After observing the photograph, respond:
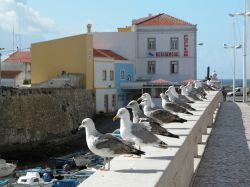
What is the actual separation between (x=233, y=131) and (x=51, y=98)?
28.8 m

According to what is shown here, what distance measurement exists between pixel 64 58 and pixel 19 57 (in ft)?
49.8

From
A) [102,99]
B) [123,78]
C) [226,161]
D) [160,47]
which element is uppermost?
[160,47]

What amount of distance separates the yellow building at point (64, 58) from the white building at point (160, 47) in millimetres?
5814

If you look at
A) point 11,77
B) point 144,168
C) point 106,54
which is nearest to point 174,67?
point 106,54

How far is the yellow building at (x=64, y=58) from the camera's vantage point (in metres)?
48.4

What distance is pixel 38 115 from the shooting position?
1574 inches

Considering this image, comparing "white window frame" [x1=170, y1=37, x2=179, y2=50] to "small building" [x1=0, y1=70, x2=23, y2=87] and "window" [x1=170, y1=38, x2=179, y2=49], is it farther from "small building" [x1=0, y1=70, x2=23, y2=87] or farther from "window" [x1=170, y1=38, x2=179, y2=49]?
"small building" [x1=0, y1=70, x2=23, y2=87]

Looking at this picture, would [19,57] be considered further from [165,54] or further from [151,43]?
[165,54]

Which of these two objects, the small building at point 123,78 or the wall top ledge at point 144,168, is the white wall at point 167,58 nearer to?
the small building at point 123,78

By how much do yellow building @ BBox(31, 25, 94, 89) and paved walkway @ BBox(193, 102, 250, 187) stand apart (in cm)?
3432

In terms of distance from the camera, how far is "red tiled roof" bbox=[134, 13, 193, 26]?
181 feet

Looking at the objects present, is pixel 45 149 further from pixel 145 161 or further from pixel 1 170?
pixel 145 161

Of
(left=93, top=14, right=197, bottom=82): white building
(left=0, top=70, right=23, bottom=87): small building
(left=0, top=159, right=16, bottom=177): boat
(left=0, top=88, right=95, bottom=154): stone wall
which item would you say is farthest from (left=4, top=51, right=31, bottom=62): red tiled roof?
(left=0, top=159, right=16, bottom=177): boat

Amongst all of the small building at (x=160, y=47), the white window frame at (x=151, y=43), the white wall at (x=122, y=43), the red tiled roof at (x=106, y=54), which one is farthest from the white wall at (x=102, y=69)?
the white window frame at (x=151, y=43)
